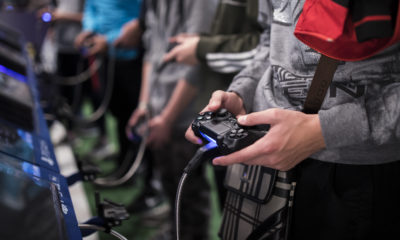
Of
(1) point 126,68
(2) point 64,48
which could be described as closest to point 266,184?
(1) point 126,68

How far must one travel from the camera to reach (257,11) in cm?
83

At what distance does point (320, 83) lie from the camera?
22.9 inches

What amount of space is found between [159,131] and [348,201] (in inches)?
32.6

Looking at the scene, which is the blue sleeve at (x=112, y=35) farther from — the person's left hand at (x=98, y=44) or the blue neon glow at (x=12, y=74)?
the blue neon glow at (x=12, y=74)

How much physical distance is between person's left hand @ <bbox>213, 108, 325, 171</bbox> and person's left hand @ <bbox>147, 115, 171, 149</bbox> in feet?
2.51

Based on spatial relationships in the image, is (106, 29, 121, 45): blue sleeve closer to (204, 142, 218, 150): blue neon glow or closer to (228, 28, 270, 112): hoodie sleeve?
(228, 28, 270, 112): hoodie sleeve

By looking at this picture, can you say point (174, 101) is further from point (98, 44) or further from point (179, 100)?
point (98, 44)

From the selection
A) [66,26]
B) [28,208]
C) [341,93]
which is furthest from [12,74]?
[66,26]

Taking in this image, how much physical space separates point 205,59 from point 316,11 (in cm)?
47

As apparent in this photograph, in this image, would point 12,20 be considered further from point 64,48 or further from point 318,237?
point 318,237

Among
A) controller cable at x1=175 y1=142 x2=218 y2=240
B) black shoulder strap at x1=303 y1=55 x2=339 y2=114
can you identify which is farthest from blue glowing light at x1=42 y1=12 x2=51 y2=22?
black shoulder strap at x1=303 y1=55 x2=339 y2=114

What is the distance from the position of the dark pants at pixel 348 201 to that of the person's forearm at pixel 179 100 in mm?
640

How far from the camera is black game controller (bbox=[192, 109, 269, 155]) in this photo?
0.56 m

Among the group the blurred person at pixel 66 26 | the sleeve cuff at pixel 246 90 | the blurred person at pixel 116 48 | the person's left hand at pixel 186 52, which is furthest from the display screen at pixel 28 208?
the blurred person at pixel 66 26
